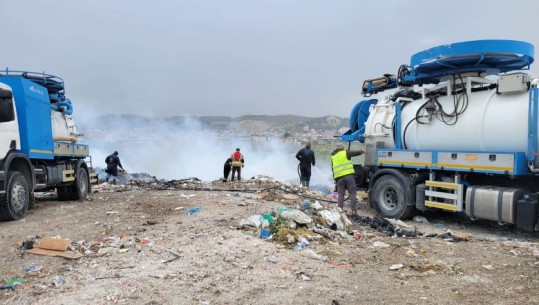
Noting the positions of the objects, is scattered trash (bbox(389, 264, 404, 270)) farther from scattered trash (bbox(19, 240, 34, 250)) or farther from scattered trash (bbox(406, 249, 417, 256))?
scattered trash (bbox(19, 240, 34, 250))

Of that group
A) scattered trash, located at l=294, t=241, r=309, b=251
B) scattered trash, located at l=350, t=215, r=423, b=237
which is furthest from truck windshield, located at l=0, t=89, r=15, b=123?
scattered trash, located at l=350, t=215, r=423, b=237

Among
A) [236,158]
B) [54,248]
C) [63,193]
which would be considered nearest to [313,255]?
[54,248]

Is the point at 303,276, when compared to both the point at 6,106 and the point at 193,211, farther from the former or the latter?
the point at 6,106

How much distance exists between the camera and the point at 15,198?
7.81 meters

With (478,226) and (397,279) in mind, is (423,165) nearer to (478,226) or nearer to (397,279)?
(478,226)

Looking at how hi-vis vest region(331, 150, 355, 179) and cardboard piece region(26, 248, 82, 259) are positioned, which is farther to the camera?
hi-vis vest region(331, 150, 355, 179)

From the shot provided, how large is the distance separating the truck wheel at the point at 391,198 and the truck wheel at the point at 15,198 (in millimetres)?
7324

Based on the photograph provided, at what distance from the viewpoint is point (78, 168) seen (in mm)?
11719

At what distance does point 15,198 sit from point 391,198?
7.65m

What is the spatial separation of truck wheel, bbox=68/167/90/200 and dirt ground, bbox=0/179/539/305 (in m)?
4.01

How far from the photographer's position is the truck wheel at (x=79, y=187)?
37.9 ft

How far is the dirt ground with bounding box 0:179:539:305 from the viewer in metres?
4.13

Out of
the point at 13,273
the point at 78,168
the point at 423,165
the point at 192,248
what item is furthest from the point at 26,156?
the point at 423,165

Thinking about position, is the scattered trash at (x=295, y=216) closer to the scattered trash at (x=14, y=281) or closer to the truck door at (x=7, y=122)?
the scattered trash at (x=14, y=281)
